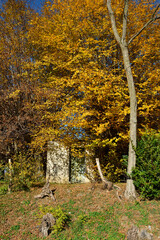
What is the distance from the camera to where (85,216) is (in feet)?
18.3

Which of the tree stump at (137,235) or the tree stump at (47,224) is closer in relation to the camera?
the tree stump at (137,235)

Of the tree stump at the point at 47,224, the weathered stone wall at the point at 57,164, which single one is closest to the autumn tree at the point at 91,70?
the weathered stone wall at the point at 57,164

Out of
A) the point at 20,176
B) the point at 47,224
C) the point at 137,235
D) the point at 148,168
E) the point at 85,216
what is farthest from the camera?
the point at 20,176

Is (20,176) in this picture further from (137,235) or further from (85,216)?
(137,235)

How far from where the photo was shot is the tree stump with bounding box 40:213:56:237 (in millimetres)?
4930

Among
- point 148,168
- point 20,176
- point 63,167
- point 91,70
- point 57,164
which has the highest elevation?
point 91,70

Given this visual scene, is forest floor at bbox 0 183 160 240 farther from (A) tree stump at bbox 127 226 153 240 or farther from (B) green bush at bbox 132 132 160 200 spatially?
(B) green bush at bbox 132 132 160 200

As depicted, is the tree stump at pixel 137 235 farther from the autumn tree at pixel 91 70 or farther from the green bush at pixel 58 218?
the autumn tree at pixel 91 70

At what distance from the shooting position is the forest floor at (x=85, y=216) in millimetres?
4906

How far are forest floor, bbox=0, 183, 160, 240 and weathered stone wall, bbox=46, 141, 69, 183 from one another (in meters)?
3.05

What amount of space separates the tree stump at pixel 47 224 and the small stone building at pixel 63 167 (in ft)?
16.7

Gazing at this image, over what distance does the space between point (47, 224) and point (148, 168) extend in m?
3.39

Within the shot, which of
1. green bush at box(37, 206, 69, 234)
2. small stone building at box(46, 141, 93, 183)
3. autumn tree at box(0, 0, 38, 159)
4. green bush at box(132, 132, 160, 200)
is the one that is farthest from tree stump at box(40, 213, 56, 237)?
small stone building at box(46, 141, 93, 183)

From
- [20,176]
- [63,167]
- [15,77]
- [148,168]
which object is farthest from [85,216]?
[15,77]
